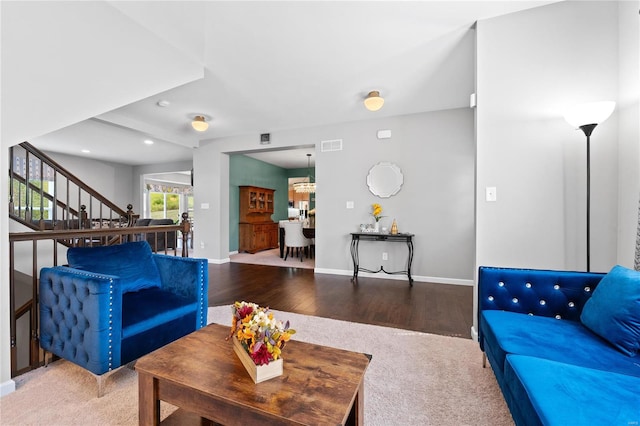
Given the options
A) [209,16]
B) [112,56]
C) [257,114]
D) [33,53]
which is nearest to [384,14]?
[209,16]

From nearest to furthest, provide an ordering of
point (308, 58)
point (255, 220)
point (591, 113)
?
point (591, 113), point (308, 58), point (255, 220)

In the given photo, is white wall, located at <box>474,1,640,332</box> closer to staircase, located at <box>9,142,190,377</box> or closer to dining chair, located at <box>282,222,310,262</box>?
staircase, located at <box>9,142,190,377</box>

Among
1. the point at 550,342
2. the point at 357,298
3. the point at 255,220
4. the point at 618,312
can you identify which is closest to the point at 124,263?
the point at 357,298

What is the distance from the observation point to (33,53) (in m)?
1.63

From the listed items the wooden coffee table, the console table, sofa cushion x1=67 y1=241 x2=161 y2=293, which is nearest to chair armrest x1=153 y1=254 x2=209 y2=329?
sofa cushion x1=67 y1=241 x2=161 y2=293

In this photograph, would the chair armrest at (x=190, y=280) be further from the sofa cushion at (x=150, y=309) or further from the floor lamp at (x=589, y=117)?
the floor lamp at (x=589, y=117)

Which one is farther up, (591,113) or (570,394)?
(591,113)

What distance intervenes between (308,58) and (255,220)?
16.1 ft

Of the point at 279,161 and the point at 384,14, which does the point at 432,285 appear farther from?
the point at 279,161

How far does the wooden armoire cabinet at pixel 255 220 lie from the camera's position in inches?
271

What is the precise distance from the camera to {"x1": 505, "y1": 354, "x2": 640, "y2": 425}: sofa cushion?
2.76 ft

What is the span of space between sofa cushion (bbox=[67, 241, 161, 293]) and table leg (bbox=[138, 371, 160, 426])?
1.13 metres

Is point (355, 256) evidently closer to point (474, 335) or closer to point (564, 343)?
point (474, 335)

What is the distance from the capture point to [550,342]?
4.40 ft
